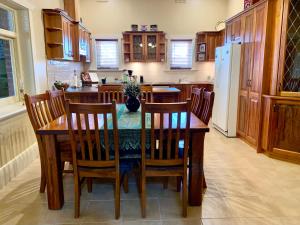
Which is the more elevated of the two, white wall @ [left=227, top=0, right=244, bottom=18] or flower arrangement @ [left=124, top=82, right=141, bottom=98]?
white wall @ [left=227, top=0, right=244, bottom=18]

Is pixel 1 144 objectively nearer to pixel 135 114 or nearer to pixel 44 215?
pixel 44 215

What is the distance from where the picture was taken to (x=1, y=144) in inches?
102

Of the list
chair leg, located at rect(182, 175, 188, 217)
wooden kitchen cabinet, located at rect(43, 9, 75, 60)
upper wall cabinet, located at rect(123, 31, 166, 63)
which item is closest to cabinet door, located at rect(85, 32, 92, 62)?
upper wall cabinet, located at rect(123, 31, 166, 63)

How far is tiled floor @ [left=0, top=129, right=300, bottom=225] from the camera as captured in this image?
1.99 m

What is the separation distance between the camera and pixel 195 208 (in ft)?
7.06

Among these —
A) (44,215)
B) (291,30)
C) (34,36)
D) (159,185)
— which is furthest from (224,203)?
(34,36)

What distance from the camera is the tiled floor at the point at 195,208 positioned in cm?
199

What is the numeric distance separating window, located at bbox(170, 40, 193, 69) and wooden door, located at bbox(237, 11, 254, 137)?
2730mm

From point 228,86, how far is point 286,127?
131 cm

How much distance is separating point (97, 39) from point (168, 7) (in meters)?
2.20

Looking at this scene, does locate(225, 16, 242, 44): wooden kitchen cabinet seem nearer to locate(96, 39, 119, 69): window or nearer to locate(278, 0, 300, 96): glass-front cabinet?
locate(278, 0, 300, 96): glass-front cabinet

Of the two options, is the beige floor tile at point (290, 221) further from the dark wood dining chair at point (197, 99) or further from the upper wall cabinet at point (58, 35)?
the upper wall cabinet at point (58, 35)

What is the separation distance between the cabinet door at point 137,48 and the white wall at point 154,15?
19.1 inches

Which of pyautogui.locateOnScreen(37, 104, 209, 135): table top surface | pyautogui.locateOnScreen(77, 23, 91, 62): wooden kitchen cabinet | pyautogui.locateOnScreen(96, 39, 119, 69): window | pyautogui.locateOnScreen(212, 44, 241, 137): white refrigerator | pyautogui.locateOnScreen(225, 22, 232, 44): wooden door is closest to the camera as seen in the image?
pyautogui.locateOnScreen(37, 104, 209, 135): table top surface
